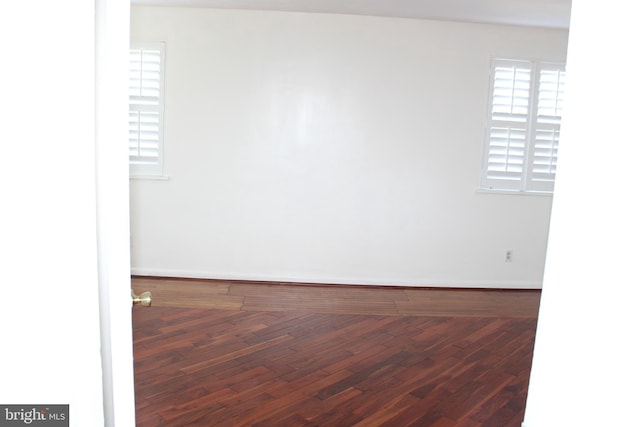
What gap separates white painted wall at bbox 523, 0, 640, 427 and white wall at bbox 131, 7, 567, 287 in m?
3.96

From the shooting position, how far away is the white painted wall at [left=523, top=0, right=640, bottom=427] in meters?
0.81

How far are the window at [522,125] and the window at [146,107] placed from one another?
10.4 ft

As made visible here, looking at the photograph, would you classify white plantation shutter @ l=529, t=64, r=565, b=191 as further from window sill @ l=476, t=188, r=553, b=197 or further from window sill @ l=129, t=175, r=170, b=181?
window sill @ l=129, t=175, r=170, b=181

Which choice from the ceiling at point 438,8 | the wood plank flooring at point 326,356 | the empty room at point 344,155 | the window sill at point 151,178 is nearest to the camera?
the wood plank flooring at point 326,356

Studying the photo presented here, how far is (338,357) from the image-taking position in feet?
10.8

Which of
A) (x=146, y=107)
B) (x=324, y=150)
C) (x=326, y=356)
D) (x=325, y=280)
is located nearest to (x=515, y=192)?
(x=324, y=150)

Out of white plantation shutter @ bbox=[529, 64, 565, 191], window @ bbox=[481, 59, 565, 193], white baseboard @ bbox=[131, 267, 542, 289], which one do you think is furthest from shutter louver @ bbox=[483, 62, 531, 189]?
white baseboard @ bbox=[131, 267, 542, 289]

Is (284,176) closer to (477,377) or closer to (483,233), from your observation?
(483,233)

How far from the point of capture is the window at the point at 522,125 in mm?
4910

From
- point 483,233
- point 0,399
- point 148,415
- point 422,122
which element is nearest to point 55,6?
point 0,399

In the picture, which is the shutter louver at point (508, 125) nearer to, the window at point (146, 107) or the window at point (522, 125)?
the window at point (522, 125)

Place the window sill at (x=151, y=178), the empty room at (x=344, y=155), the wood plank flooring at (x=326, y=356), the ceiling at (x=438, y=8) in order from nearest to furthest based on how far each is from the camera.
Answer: the wood plank flooring at (x=326, y=356) → the ceiling at (x=438, y=8) → the empty room at (x=344, y=155) → the window sill at (x=151, y=178)

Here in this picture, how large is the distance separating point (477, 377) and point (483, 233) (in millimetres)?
2235

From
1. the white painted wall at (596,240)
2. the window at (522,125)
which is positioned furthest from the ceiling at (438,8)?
the white painted wall at (596,240)
